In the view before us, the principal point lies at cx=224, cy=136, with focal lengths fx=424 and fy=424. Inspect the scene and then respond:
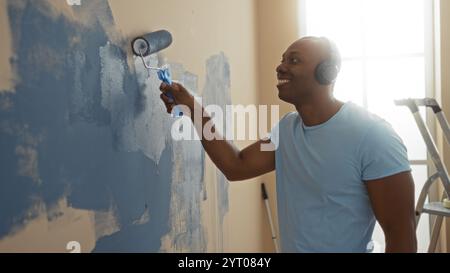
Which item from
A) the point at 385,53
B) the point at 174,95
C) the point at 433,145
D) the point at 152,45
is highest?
the point at 385,53

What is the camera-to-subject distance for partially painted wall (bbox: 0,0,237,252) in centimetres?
70

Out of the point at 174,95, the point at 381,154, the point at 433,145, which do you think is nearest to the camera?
the point at 381,154

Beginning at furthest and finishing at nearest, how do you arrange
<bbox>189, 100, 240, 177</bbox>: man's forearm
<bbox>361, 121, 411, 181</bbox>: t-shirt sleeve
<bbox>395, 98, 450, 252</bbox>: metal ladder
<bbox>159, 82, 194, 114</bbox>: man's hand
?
<bbox>395, 98, 450, 252</bbox>: metal ladder, <bbox>189, 100, 240, 177</bbox>: man's forearm, <bbox>159, 82, 194, 114</bbox>: man's hand, <bbox>361, 121, 411, 181</bbox>: t-shirt sleeve

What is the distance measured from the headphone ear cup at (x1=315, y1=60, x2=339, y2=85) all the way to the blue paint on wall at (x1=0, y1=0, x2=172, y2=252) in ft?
1.70

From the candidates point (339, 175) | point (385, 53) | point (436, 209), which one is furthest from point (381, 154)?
point (385, 53)

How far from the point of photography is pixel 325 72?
4.06 feet

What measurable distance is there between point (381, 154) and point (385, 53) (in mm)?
2210

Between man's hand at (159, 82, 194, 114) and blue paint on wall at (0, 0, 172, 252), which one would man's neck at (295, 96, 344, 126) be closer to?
man's hand at (159, 82, 194, 114)

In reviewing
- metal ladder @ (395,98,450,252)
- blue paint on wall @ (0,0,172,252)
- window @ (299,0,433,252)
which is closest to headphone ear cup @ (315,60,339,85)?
blue paint on wall @ (0,0,172,252)

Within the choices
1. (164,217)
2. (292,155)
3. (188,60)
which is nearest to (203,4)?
(188,60)

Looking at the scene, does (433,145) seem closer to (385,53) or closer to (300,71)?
(385,53)

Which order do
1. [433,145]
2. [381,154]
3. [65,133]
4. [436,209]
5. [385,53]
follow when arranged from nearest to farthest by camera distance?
[65,133] → [381,154] → [433,145] → [436,209] → [385,53]

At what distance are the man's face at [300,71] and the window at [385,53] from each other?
77.3 inches

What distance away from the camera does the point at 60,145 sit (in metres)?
0.81
